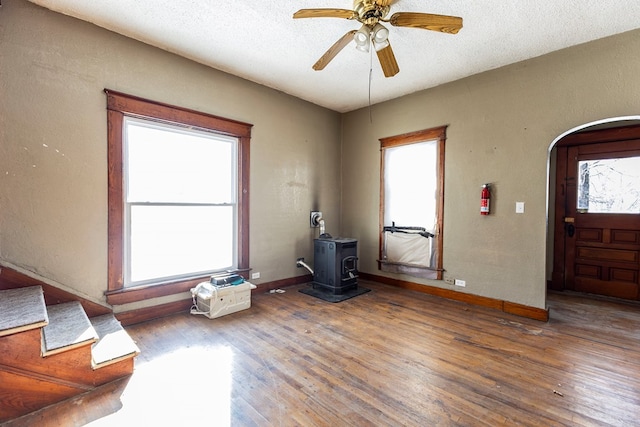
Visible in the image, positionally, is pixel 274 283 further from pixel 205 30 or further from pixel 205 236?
pixel 205 30

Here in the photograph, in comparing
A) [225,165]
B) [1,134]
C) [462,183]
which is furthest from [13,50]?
[462,183]

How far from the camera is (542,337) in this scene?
2699 mm

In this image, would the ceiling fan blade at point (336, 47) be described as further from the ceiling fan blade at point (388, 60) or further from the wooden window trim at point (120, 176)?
the wooden window trim at point (120, 176)

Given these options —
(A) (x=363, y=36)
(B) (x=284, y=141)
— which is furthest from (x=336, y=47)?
(B) (x=284, y=141)

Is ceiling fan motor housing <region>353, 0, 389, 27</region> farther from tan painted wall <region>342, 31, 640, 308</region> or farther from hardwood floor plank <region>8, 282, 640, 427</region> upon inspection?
hardwood floor plank <region>8, 282, 640, 427</region>

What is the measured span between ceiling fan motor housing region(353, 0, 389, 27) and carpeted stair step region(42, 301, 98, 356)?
10.0 feet

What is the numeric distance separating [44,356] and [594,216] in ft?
20.0

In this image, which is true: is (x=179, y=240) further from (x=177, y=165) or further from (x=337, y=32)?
(x=337, y=32)

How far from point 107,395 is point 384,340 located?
84.2 inches

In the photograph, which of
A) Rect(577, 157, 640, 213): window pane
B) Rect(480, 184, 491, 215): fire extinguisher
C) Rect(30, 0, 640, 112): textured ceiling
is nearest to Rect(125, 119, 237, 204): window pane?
Rect(30, 0, 640, 112): textured ceiling

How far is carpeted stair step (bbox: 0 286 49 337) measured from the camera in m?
1.68

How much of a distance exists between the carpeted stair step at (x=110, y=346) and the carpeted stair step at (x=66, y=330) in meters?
0.14

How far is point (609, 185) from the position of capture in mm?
3889

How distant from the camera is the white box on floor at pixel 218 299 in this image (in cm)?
311
